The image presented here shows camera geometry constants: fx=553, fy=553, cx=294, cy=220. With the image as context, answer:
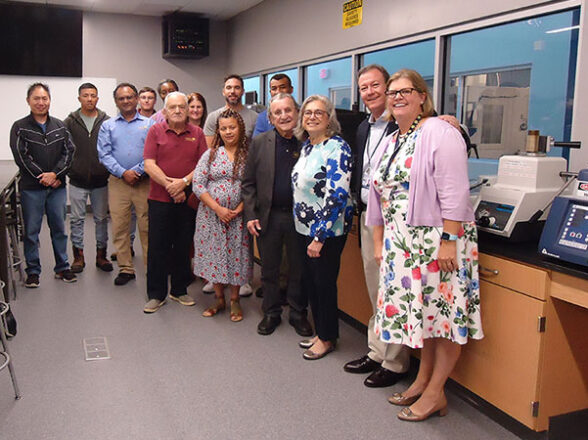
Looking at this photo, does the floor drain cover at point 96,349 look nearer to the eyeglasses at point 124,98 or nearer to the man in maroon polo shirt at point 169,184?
the man in maroon polo shirt at point 169,184

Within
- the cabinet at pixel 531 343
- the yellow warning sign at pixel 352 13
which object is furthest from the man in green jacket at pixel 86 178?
the cabinet at pixel 531 343

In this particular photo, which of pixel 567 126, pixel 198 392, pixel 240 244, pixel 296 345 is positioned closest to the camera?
pixel 198 392

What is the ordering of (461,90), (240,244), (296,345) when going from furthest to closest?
1. (461,90)
2. (240,244)
3. (296,345)

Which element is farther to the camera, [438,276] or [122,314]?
[122,314]

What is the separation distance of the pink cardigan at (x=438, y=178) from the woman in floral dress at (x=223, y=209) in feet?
5.16

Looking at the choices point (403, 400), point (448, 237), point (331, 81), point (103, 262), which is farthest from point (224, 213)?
point (331, 81)

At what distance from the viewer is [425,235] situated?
2.29m

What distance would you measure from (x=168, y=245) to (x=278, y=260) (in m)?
0.89

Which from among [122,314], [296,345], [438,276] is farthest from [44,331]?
[438,276]

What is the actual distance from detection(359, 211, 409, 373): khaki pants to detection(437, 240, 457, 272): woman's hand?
547mm

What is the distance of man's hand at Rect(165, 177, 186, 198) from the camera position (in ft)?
12.2

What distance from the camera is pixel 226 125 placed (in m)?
3.52

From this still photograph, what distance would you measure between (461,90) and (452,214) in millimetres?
2078

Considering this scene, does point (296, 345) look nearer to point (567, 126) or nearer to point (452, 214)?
point (452, 214)
